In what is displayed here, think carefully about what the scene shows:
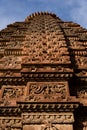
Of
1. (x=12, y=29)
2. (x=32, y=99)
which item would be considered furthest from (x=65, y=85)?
(x=12, y=29)

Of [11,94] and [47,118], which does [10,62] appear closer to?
[11,94]

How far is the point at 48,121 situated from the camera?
10.1 m

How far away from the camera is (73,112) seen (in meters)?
10.3

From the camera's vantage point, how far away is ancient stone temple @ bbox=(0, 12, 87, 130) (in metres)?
10.2

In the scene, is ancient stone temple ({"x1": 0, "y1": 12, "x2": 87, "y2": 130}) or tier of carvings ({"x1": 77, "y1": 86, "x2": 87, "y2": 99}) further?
tier of carvings ({"x1": 77, "y1": 86, "x2": 87, "y2": 99})

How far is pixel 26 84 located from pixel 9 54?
10.4ft

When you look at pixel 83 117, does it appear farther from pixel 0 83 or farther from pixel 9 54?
pixel 9 54

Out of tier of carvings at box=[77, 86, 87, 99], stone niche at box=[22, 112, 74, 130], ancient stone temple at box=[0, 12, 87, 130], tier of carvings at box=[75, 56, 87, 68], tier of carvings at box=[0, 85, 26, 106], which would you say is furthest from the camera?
tier of carvings at box=[75, 56, 87, 68]

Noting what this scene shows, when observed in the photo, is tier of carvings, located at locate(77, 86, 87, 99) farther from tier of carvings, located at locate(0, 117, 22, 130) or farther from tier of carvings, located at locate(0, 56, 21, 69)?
tier of carvings, located at locate(0, 56, 21, 69)

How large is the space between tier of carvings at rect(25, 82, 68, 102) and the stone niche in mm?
583

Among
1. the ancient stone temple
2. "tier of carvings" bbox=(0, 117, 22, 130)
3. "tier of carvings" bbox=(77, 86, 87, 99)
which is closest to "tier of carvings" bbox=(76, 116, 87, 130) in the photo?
the ancient stone temple

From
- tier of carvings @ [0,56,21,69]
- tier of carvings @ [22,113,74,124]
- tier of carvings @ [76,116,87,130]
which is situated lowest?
tier of carvings @ [76,116,87,130]

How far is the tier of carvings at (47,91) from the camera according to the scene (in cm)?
1083

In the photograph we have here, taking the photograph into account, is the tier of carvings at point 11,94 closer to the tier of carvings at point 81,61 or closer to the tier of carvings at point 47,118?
the tier of carvings at point 47,118
